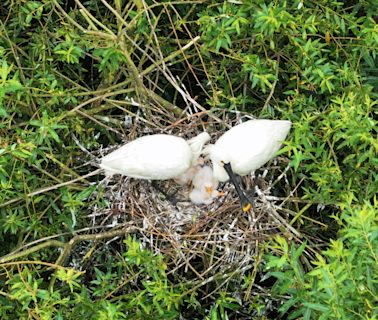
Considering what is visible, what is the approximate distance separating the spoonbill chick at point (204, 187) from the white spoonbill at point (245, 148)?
0.29 ft

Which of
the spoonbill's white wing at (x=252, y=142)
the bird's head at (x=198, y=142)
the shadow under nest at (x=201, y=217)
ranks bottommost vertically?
the shadow under nest at (x=201, y=217)

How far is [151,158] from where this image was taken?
1.82 meters

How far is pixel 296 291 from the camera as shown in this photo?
1.55m

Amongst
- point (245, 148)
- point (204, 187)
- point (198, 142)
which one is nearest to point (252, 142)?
point (245, 148)

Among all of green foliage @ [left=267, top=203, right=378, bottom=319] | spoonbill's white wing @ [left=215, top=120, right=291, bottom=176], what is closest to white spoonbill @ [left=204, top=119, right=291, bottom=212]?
spoonbill's white wing @ [left=215, top=120, right=291, bottom=176]

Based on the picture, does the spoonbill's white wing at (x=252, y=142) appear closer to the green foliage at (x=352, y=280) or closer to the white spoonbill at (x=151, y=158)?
the white spoonbill at (x=151, y=158)

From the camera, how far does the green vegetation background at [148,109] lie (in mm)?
1738

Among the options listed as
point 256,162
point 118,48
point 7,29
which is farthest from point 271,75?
point 7,29

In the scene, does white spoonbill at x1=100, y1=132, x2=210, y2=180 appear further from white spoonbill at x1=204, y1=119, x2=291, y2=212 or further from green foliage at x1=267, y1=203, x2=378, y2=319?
green foliage at x1=267, y1=203, x2=378, y2=319

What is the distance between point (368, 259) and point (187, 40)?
795 millimetres

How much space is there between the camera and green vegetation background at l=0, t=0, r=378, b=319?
1738 millimetres

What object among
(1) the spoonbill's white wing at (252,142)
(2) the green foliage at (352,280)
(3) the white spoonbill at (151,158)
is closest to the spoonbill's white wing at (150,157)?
(3) the white spoonbill at (151,158)

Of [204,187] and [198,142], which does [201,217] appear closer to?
[204,187]

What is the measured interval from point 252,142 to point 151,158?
9.4 inches
